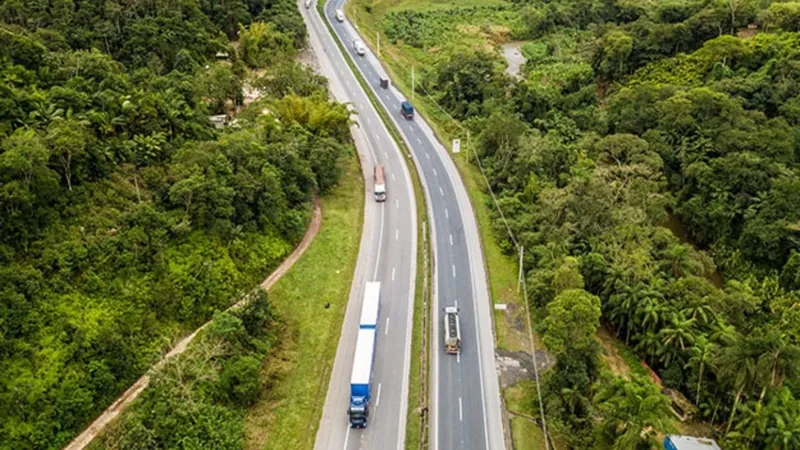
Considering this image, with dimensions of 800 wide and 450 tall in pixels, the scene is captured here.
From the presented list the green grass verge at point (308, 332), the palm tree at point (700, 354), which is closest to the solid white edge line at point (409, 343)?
the green grass verge at point (308, 332)

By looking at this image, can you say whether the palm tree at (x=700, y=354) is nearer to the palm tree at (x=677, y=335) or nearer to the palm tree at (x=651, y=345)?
the palm tree at (x=677, y=335)

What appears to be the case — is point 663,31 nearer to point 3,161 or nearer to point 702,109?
point 702,109

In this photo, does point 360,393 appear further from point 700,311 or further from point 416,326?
point 700,311

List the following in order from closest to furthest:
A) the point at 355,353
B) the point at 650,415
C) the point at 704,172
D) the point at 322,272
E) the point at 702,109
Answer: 1. the point at 650,415
2. the point at 355,353
3. the point at 322,272
4. the point at 704,172
5. the point at 702,109

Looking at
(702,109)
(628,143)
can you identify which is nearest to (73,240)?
(628,143)

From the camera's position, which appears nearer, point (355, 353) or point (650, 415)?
point (650, 415)

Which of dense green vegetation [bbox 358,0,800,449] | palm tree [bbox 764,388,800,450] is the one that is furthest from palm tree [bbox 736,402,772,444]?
palm tree [bbox 764,388,800,450]
